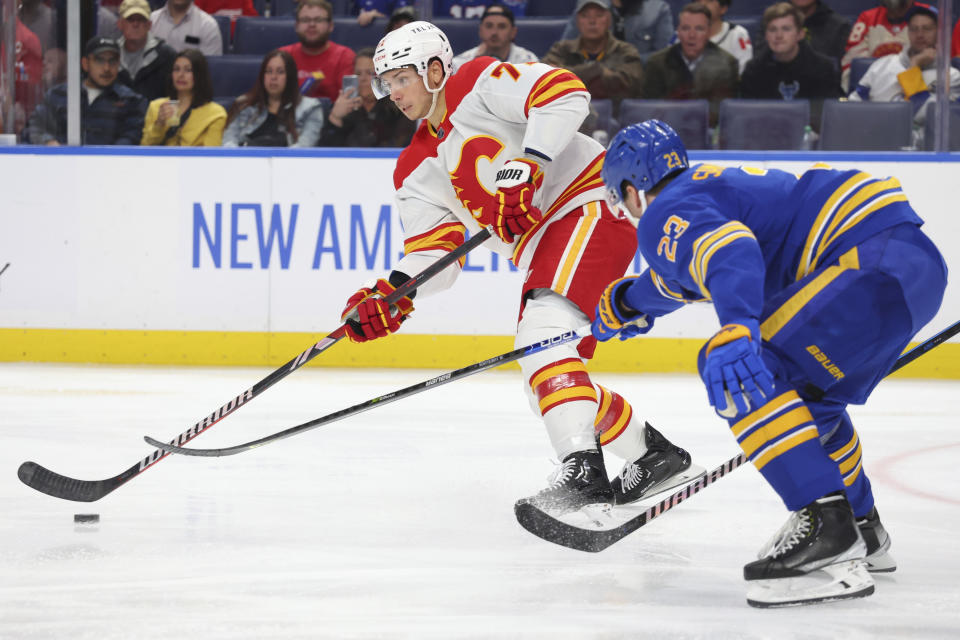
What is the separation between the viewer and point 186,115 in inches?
209

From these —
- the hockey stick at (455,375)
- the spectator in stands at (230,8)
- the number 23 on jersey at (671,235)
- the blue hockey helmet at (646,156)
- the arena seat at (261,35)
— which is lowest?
the hockey stick at (455,375)

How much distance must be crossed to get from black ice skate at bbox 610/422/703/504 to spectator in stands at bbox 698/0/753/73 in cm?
276

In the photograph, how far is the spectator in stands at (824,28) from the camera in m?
5.24

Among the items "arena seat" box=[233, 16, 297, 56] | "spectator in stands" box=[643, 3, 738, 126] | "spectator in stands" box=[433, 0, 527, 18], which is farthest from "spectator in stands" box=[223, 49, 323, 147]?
"spectator in stands" box=[643, 3, 738, 126]

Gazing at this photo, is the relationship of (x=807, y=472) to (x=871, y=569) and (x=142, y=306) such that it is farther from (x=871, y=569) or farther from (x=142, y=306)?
(x=142, y=306)

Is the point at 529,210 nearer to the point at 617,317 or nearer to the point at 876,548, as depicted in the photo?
the point at 617,317

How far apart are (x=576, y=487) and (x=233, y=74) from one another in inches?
136

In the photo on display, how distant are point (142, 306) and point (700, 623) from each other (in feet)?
12.4

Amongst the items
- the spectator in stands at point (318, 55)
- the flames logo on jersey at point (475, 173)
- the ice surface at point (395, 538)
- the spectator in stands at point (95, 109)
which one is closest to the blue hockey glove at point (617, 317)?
the ice surface at point (395, 538)

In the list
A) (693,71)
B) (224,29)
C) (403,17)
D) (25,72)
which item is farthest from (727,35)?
(25,72)

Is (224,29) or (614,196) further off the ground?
(224,29)

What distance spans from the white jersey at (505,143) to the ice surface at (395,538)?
62 cm

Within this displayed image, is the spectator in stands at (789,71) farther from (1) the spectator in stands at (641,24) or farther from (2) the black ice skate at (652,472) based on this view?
(2) the black ice skate at (652,472)

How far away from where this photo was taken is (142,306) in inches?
207
